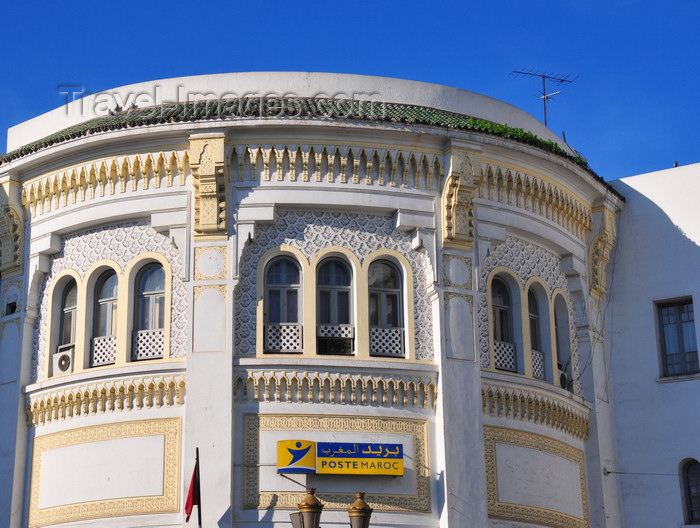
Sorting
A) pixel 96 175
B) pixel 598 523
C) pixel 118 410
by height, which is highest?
pixel 96 175

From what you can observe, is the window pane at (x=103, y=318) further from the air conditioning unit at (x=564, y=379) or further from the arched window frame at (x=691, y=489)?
the arched window frame at (x=691, y=489)

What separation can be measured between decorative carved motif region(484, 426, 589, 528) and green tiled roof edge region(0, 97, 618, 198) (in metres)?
5.20

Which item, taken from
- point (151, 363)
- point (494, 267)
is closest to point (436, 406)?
point (494, 267)

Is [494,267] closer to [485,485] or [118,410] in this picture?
[485,485]

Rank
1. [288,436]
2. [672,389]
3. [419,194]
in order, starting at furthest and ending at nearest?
[672,389] → [419,194] → [288,436]

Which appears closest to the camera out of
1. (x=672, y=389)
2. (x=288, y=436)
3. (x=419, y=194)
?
(x=288, y=436)

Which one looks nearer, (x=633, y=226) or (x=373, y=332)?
(x=373, y=332)

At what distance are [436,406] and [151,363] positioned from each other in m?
4.74

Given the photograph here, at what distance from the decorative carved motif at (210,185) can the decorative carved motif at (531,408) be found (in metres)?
5.30

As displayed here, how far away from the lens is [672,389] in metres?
25.3

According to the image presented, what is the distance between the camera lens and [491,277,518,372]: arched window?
2350 centimetres

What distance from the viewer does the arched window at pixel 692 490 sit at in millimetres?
24703

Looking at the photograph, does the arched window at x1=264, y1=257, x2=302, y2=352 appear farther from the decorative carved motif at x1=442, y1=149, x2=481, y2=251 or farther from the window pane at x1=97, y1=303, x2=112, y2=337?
the window pane at x1=97, y1=303, x2=112, y2=337

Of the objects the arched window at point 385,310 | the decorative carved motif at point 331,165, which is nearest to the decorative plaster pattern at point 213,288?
the decorative carved motif at point 331,165
